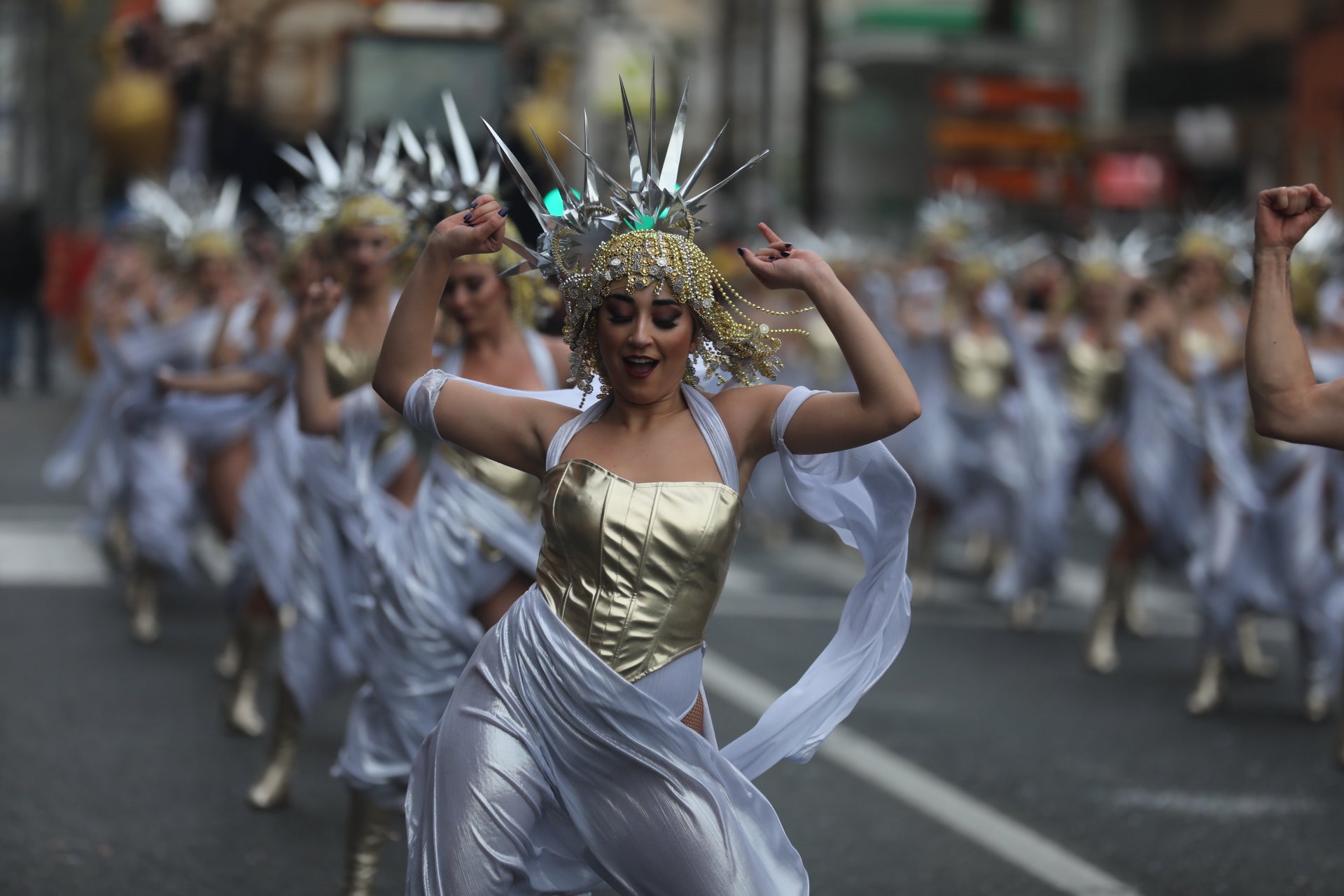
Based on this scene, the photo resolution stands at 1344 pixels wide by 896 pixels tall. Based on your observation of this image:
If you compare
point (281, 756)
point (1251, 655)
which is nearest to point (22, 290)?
point (1251, 655)

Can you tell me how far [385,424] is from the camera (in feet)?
21.6

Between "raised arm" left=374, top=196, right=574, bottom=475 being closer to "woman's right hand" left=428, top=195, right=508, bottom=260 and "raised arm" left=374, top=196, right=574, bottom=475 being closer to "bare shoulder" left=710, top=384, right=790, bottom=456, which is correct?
"woman's right hand" left=428, top=195, right=508, bottom=260

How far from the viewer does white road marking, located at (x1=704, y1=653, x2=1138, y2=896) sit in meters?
6.02

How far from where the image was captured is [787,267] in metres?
3.78

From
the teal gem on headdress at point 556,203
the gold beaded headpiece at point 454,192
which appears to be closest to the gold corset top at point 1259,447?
the gold beaded headpiece at point 454,192

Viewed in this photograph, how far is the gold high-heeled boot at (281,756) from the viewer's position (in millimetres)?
6699

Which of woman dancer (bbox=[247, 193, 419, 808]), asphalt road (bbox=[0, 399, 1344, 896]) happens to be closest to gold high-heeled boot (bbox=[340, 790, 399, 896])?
asphalt road (bbox=[0, 399, 1344, 896])

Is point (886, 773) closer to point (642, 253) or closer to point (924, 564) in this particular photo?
point (642, 253)

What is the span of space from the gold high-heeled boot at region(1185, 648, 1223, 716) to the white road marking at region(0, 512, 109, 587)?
653cm

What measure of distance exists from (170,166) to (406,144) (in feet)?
62.8

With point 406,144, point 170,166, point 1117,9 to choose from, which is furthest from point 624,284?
point 1117,9

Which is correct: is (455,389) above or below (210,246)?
above

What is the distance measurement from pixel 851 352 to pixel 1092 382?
7.81 m

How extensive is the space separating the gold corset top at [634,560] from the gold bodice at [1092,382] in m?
7.73
